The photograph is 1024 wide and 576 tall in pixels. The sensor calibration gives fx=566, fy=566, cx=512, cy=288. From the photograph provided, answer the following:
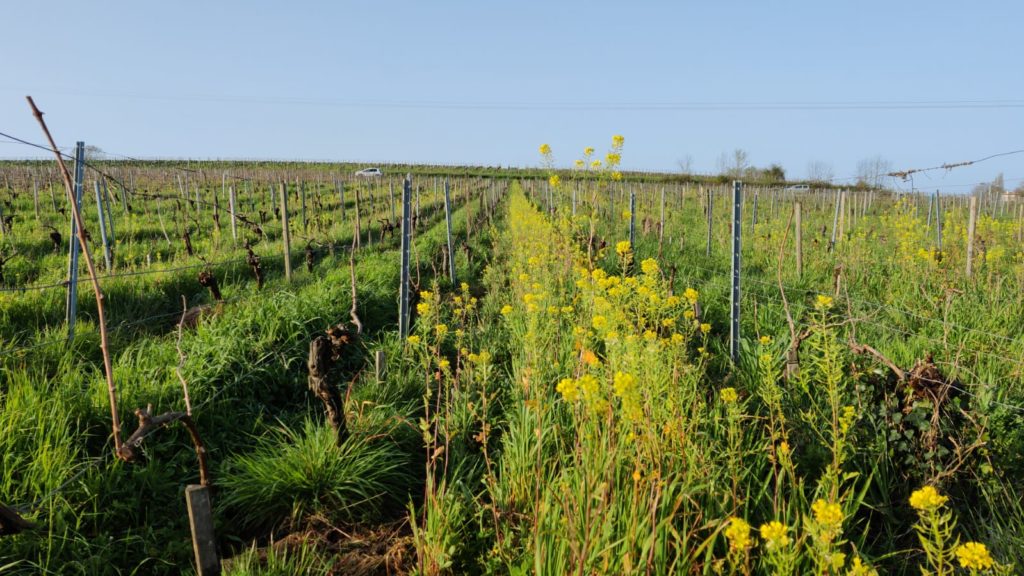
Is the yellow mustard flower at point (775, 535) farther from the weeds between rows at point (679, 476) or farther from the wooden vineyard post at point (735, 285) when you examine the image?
the wooden vineyard post at point (735, 285)

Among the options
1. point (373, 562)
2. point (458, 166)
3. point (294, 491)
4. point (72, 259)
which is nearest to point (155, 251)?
point (72, 259)

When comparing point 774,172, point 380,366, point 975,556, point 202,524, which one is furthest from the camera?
point 774,172

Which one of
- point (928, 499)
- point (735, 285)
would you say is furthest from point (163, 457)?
point (735, 285)

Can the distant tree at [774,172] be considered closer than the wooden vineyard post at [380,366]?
No

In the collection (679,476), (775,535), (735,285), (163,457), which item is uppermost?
(735,285)

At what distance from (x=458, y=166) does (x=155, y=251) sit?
65.0 m

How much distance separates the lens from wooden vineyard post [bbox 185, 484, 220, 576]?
191 centimetres

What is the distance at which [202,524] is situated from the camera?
6.41 feet

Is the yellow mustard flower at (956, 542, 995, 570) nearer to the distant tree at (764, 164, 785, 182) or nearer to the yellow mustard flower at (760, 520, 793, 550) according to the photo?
the yellow mustard flower at (760, 520, 793, 550)

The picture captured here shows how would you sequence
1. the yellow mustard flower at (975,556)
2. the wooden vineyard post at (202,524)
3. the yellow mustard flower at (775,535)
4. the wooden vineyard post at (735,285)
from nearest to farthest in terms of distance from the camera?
the yellow mustard flower at (975,556) → the yellow mustard flower at (775,535) → the wooden vineyard post at (202,524) → the wooden vineyard post at (735,285)

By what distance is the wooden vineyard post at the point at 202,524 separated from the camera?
75.3 inches

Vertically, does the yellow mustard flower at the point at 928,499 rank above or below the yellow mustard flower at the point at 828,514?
above

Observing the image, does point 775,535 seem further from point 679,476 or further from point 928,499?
point 679,476

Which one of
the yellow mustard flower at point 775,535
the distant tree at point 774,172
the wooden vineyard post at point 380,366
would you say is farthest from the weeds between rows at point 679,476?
the distant tree at point 774,172
